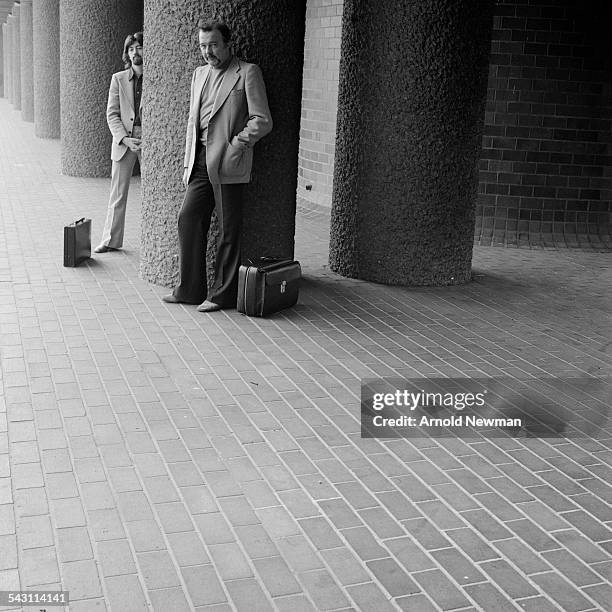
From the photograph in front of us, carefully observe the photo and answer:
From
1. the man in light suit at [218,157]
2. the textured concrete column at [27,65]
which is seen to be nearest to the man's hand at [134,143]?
the man in light suit at [218,157]

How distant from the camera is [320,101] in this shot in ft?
42.5

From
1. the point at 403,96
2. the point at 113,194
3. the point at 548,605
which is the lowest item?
the point at 548,605

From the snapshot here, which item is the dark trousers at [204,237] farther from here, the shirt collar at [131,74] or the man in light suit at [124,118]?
the shirt collar at [131,74]

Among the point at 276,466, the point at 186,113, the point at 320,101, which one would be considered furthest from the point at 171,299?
the point at 320,101

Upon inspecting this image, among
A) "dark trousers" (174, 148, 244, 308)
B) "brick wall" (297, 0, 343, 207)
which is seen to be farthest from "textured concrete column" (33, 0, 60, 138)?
"dark trousers" (174, 148, 244, 308)

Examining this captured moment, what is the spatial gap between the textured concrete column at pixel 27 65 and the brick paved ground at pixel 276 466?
18831 millimetres

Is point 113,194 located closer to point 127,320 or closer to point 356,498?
point 127,320

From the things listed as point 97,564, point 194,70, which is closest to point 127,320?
point 194,70

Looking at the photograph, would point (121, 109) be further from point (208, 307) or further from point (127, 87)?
point (208, 307)

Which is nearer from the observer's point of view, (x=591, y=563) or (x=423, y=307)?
(x=591, y=563)

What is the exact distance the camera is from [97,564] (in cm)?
327

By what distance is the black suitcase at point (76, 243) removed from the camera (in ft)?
25.3

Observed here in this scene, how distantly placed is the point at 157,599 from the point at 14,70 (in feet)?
107

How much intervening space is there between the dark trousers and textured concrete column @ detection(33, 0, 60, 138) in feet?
42.2
